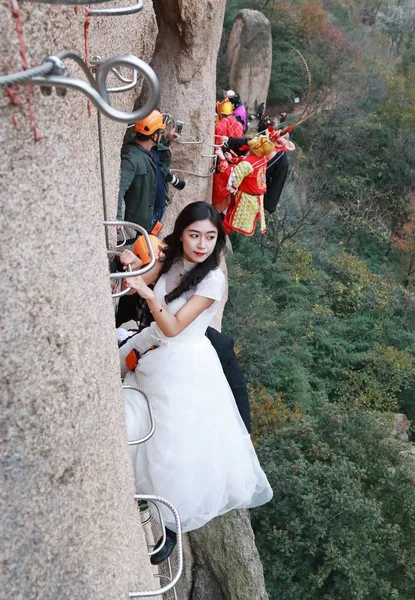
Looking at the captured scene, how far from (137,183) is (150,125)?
392 millimetres

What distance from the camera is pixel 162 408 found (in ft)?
7.77

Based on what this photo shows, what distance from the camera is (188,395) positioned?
241 centimetres

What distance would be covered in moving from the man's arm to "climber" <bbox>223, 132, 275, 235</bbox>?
7.67 ft

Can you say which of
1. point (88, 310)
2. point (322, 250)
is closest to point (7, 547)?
point (88, 310)

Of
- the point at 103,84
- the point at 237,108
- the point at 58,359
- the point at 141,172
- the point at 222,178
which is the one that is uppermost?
the point at 103,84

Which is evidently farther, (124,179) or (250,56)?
(250,56)

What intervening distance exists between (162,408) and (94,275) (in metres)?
1.14

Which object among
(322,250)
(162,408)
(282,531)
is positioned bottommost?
(322,250)

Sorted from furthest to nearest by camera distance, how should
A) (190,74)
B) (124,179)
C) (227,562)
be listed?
(190,74) < (227,562) < (124,179)

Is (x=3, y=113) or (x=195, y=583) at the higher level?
(x=3, y=113)

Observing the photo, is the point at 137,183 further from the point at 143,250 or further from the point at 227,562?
the point at 227,562

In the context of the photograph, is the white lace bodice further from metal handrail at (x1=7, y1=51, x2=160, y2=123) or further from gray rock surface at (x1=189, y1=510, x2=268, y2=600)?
gray rock surface at (x1=189, y1=510, x2=268, y2=600)

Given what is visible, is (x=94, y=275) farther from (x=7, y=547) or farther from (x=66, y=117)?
(x=7, y=547)

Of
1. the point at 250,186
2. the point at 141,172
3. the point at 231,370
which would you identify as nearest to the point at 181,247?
the point at 231,370
